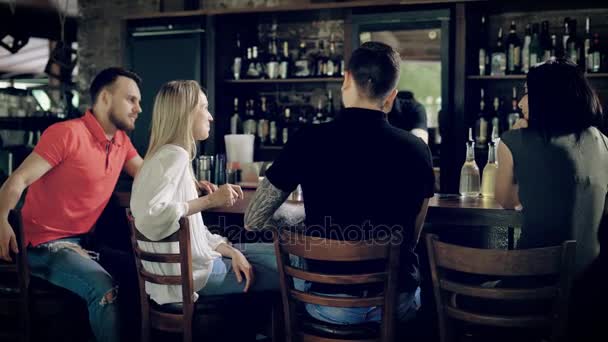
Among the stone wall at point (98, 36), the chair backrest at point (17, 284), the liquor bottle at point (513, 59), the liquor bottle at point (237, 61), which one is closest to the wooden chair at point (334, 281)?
the chair backrest at point (17, 284)

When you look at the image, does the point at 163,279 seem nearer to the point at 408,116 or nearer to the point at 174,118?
the point at 174,118

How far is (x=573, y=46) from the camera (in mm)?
4359

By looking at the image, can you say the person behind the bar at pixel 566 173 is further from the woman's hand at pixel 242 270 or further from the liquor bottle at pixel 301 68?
the liquor bottle at pixel 301 68

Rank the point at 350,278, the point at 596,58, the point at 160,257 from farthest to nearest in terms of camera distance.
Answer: the point at 596,58 < the point at 160,257 < the point at 350,278

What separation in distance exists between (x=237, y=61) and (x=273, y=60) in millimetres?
301

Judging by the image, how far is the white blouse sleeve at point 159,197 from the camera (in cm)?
204

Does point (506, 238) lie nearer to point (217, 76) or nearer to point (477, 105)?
point (477, 105)

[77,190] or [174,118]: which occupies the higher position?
[174,118]

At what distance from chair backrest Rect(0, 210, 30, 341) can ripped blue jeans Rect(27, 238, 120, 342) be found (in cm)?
12

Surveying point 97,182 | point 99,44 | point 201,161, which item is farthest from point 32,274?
point 99,44

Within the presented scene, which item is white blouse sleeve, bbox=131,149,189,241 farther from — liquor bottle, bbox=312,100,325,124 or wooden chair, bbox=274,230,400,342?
liquor bottle, bbox=312,100,325,124

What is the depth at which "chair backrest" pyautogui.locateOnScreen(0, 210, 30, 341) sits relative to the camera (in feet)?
7.28

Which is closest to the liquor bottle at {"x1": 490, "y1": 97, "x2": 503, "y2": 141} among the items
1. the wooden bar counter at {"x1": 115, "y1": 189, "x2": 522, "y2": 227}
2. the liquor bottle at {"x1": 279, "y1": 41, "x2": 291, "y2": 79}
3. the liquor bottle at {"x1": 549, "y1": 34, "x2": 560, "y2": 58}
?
the liquor bottle at {"x1": 549, "y1": 34, "x2": 560, "y2": 58}

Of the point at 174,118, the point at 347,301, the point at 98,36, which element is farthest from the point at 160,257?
the point at 98,36
